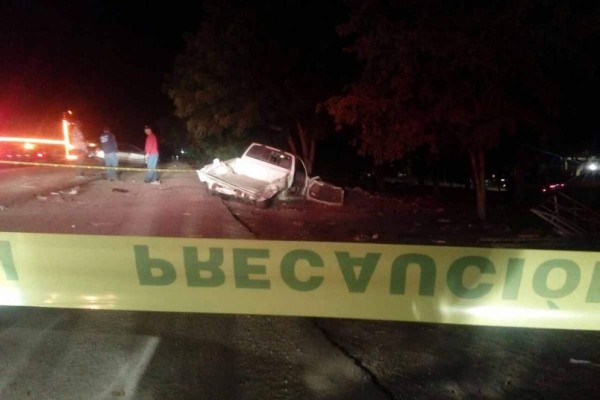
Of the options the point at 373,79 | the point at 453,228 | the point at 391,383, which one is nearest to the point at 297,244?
the point at 391,383

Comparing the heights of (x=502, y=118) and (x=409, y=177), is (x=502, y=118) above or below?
above

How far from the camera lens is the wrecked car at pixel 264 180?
16844 mm

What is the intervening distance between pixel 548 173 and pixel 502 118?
2433 centimetres

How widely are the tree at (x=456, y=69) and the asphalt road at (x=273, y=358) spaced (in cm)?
955

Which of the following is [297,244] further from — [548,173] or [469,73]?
[548,173]

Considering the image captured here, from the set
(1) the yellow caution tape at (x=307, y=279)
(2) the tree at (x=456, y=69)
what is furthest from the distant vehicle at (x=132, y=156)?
(1) the yellow caution tape at (x=307, y=279)

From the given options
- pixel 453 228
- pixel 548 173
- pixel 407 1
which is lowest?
pixel 548 173

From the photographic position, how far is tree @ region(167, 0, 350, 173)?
27188mm

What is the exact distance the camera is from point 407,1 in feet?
50.5

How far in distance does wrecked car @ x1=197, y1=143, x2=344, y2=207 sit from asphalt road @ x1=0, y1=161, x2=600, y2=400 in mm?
10424

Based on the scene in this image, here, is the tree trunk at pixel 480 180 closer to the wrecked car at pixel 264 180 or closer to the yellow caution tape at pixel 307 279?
the wrecked car at pixel 264 180

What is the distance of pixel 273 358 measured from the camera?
5.48m

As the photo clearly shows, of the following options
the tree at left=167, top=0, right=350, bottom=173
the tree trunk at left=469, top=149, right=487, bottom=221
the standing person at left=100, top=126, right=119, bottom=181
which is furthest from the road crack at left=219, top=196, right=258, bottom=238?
the tree at left=167, top=0, right=350, bottom=173

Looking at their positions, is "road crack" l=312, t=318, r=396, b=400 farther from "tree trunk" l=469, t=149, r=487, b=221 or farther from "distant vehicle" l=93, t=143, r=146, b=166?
"distant vehicle" l=93, t=143, r=146, b=166
